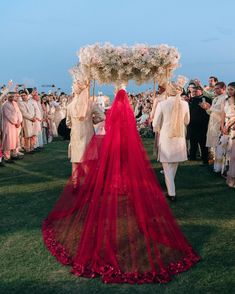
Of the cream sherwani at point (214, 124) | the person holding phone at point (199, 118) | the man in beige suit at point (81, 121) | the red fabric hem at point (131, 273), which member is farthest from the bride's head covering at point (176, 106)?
the person holding phone at point (199, 118)

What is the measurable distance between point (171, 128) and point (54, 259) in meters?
3.30

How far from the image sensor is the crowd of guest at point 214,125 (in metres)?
8.61

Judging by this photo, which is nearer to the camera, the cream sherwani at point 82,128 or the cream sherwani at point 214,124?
the cream sherwani at point 82,128

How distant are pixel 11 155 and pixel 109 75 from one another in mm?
8404

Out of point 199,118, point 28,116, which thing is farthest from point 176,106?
point 28,116

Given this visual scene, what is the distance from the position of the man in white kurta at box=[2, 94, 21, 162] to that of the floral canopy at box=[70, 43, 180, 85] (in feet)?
24.3

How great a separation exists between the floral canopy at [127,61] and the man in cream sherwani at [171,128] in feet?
5.69

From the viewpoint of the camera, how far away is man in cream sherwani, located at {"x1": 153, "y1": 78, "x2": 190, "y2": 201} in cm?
723

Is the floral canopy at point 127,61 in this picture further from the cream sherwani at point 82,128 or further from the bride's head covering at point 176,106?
the cream sherwani at point 82,128

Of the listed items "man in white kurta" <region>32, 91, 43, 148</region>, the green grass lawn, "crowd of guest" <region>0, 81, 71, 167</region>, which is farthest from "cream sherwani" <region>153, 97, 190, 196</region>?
"man in white kurta" <region>32, 91, 43, 148</region>

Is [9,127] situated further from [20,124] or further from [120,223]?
[120,223]

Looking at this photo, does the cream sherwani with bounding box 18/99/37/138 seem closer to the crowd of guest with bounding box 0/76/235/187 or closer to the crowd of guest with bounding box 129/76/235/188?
the crowd of guest with bounding box 0/76/235/187

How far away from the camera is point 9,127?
40.7ft

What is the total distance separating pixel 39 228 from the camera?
243 inches
